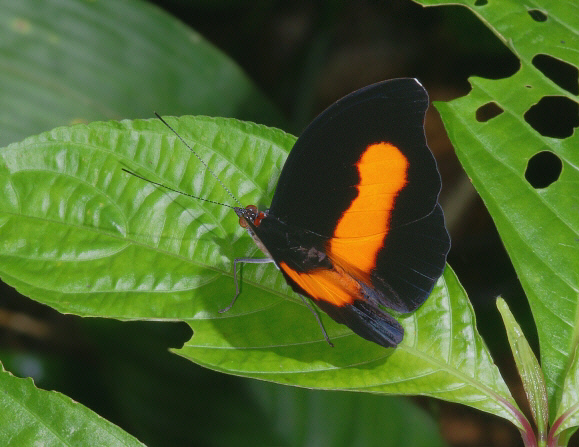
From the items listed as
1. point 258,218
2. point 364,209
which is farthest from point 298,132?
point 258,218

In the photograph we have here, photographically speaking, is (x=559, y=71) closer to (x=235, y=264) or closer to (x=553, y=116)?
(x=553, y=116)

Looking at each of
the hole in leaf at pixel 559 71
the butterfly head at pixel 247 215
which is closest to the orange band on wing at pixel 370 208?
the butterfly head at pixel 247 215

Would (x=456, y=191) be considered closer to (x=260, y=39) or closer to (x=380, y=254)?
(x=380, y=254)

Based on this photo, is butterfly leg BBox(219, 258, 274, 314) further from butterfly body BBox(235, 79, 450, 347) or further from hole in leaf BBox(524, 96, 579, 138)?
hole in leaf BBox(524, 96, 579, 138)

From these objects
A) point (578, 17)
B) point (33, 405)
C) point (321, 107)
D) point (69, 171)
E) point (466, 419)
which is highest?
point (578, 17)

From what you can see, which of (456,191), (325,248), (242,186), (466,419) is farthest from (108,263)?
(466,419)

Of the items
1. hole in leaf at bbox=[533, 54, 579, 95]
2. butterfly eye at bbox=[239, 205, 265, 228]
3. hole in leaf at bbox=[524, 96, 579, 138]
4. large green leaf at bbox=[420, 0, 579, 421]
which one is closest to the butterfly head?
butterfly eye at bbox=[239, 205, 265, 228]
